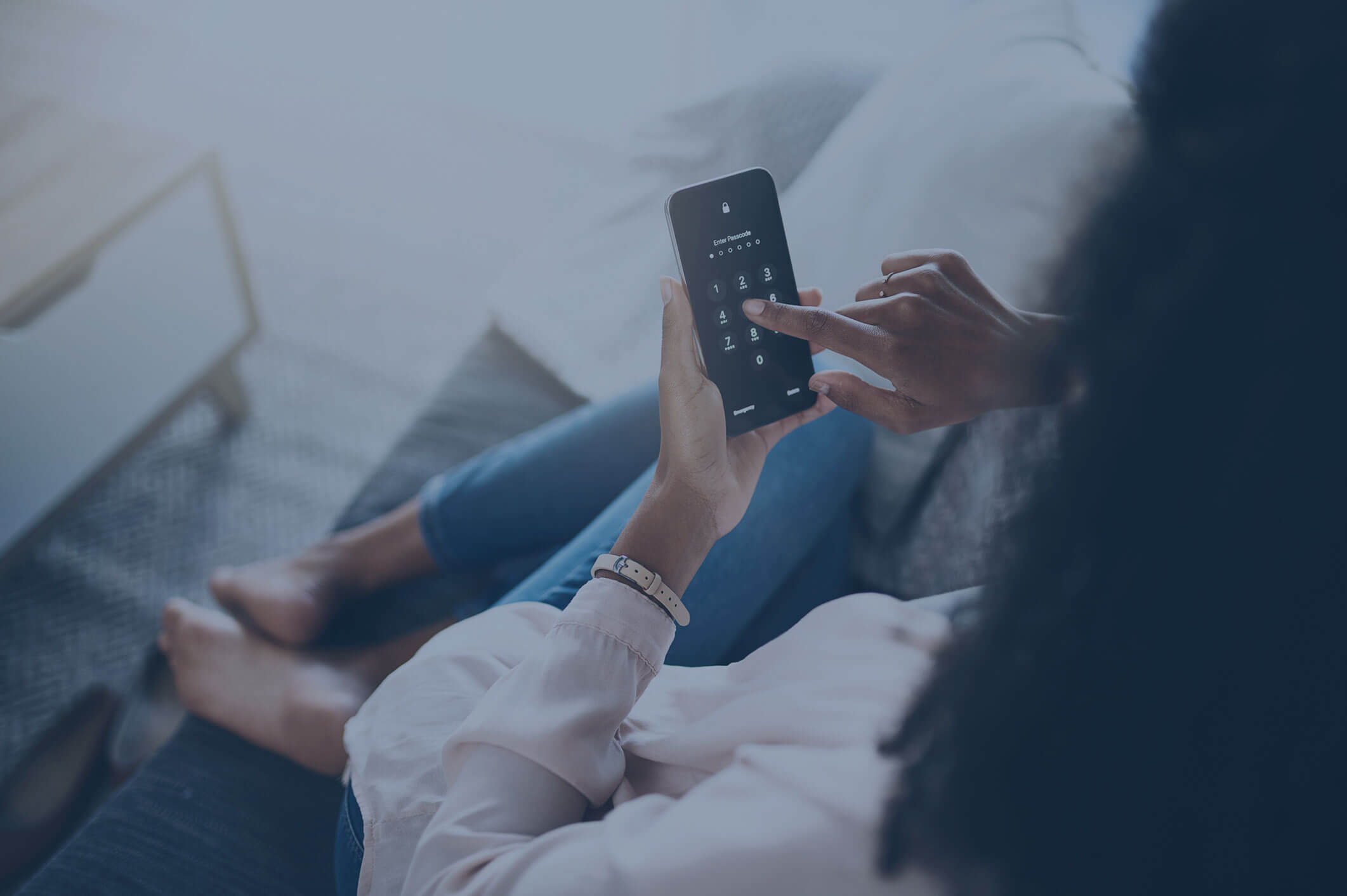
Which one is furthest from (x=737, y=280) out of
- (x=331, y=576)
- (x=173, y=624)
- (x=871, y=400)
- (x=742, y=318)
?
(x=173, y=624)

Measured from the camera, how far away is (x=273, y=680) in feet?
2.54

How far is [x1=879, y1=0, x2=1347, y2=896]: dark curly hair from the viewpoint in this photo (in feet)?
0.93

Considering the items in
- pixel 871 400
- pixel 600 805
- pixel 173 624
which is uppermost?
pixel 871 400

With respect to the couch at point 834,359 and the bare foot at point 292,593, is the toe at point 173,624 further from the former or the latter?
the couch at point 834,359

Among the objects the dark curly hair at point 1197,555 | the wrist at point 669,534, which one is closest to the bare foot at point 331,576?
the wrist at point 669,534

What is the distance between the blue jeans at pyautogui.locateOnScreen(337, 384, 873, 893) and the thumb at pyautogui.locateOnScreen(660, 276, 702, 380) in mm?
159

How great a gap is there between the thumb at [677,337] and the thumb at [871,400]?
11cm

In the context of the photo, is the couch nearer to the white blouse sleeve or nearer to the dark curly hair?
the dark curly hair

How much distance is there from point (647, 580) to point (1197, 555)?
30 centimetres

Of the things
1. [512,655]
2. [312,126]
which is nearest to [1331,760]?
[512,655]

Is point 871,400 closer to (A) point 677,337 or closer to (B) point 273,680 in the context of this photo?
(A) point 677,337

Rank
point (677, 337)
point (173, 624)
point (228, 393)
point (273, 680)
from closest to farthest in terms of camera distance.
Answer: point (677, 337)
point (273, 680)
point (173, 624)
point (228, 393)

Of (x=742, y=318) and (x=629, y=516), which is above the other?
(x=742, y=318)

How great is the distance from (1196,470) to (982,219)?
0.56 meters
